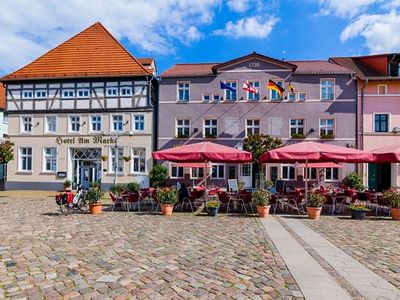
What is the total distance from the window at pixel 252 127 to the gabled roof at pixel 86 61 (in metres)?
8.53

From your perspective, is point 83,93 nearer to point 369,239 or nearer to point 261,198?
point 261,198

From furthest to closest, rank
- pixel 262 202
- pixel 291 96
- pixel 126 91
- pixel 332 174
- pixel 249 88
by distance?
pixel 126 91 → pixel 291 96 → pixel 332 174 → pixel 249 88 → pixel 262 202

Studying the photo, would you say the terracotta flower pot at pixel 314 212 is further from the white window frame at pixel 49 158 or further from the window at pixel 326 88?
the white window frame at pixel 49 158

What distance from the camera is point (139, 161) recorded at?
25016mm

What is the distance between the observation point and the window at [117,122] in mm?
25156

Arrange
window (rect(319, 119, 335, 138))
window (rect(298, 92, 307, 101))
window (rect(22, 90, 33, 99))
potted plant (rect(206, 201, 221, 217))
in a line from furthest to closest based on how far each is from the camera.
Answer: window (rect(22, 90, 33, 99))
window (rect(298, 92, 307, 101))
window (rect(319, 119, 335, 138))
potted plant (rect(206, 201, 221, 217))

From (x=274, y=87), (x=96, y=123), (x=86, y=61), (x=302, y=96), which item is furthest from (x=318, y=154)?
(x=86, y=61)

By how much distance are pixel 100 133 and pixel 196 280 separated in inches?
865

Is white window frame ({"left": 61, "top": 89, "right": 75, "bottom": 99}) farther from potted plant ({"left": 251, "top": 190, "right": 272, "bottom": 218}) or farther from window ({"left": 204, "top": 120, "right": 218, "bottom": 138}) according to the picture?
potted plant ({"left": 251, "top": 190, "right": 272, "bottom": 218})

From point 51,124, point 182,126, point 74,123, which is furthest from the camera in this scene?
point 51,124

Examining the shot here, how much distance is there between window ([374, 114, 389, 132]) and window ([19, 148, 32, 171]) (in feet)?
86.7

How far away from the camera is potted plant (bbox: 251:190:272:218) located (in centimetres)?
1103

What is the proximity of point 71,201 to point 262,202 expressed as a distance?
6.96 meters

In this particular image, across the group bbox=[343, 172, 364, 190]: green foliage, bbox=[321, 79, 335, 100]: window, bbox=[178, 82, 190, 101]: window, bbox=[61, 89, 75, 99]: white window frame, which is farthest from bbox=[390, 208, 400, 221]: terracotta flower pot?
bbox=[61, 89, 75, 99]: white window frame
